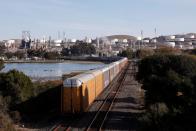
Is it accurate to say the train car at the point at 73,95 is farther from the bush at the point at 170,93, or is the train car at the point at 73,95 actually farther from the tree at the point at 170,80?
the tree at the point at 170,80

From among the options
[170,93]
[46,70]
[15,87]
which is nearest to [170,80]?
[170,93]

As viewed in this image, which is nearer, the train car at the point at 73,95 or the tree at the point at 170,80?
the tree at the point at 170,80

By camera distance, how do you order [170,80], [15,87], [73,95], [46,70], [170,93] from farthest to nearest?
[46,70]
[15,87]
[73,95]
[170,80]
[170,93]

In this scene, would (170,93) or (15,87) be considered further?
(15,87)

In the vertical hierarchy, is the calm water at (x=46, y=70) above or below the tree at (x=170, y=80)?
below

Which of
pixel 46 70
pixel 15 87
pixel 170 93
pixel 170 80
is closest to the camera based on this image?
pixel 170 93

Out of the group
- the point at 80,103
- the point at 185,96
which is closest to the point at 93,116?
the point at 80,103

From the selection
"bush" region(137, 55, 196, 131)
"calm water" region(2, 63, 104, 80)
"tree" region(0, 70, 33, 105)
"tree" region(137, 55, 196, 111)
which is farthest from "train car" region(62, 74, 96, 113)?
"calm water" region(2, 63, 104, 80)

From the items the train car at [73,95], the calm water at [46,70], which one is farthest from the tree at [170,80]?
the calm water at [46,70]

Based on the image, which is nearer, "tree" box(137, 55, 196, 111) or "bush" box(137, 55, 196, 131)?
"bush" box(137, 55, 196, 131)

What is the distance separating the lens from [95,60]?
635 feet

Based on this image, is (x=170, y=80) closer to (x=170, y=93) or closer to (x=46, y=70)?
(x=170, y=93)

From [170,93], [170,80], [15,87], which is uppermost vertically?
[170,80]

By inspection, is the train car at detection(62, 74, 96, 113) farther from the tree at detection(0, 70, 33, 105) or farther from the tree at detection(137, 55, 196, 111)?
the tree at detection(0, 70, 33, 105)
